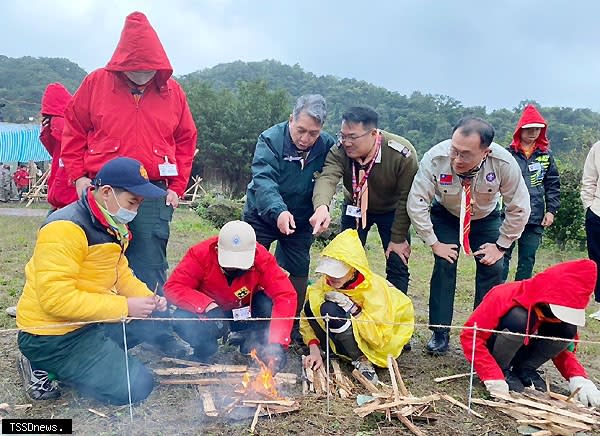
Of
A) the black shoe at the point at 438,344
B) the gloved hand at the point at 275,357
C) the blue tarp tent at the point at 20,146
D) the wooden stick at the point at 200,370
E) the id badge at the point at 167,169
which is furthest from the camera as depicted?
the blue tarp tent at the point at 20,146

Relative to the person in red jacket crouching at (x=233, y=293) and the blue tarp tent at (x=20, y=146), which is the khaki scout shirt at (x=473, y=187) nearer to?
the person in red jacket crouching at (x=233, y=293)

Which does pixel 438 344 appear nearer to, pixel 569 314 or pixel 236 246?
pixel 569 314

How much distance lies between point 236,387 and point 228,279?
0.88 metres

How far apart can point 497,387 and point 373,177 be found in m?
1.94

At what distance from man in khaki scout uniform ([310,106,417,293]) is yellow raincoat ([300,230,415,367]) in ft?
1.75

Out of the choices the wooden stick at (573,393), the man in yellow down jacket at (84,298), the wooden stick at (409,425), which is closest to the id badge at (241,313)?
the man in yellow down jacket at (84,298)

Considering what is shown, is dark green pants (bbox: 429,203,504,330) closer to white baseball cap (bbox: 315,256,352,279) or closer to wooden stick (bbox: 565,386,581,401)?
white baseball cap (bbox: 315,256,352,279)

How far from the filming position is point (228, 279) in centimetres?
427

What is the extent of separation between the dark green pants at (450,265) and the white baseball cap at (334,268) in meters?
1.06

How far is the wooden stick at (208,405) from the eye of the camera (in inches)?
134

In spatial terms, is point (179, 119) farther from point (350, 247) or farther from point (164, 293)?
point (350, 247)

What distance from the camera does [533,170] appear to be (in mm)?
6242

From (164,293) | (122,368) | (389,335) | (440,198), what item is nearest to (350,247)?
(389,335)

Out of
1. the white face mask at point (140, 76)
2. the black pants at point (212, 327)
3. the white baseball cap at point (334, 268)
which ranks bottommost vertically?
the black pants at point (212, 327)
